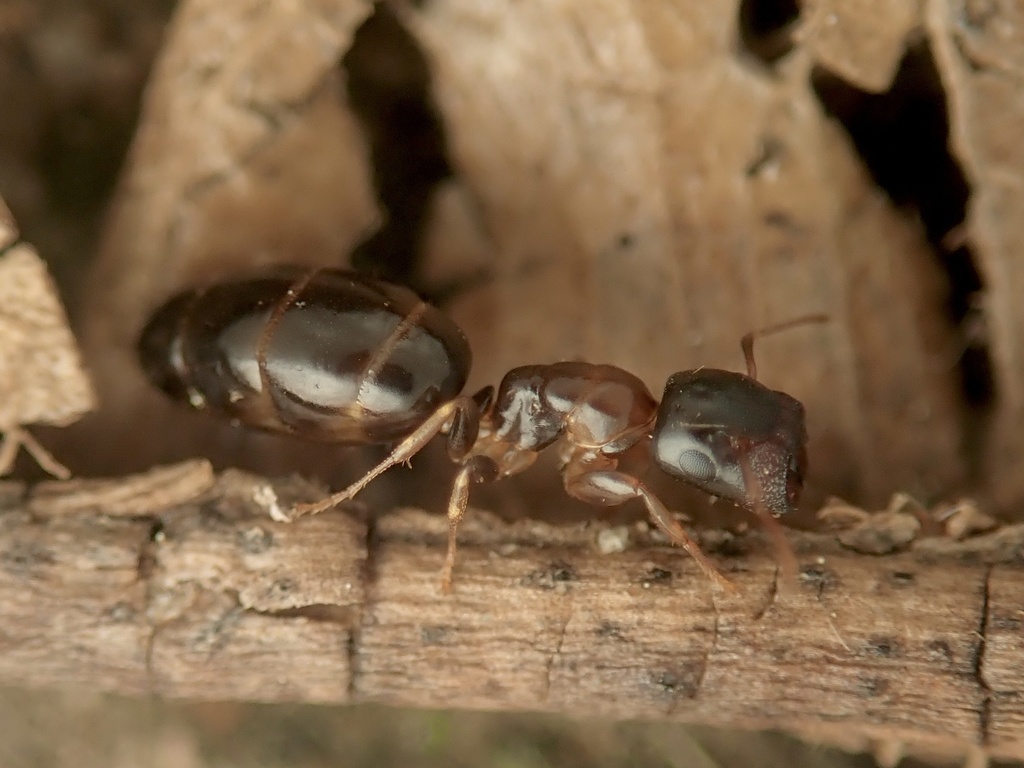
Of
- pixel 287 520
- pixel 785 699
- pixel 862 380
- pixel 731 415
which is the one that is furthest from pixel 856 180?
pixel 287 520

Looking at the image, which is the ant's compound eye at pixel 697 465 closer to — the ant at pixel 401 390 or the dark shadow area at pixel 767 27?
the ant at pixel 401 390

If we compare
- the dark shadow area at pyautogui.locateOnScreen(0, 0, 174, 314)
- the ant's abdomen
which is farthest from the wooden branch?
the dark shadow area at pyautogui.locateOnScreen(0, 0, 174, 314)

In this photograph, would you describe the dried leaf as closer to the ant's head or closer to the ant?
the ant

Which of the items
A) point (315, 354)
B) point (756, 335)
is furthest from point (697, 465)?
point (315, 354)

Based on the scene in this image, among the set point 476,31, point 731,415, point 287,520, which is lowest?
point 287,520

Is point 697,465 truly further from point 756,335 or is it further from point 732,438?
point 756,335

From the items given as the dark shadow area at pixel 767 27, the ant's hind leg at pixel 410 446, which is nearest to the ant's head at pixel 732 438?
the ant's hind leg at pixel 410 446

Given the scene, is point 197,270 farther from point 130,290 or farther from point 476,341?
point 476,341
